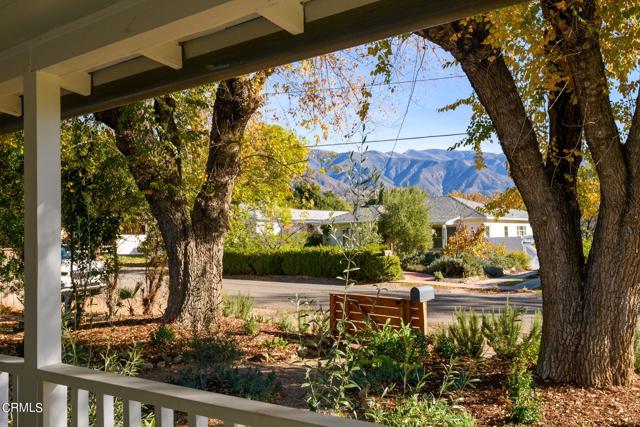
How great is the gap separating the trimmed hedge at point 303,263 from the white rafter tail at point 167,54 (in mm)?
15853

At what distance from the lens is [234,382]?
194 inches

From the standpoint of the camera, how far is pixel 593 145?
4918mm

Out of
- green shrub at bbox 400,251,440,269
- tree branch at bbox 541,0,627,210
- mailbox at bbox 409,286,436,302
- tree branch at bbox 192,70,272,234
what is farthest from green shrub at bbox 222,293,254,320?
green shrub at bbox 400,251,440,269

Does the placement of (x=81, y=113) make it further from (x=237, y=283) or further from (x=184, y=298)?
(x=237, y=283)

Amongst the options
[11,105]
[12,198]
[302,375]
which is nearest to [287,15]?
[11,105]

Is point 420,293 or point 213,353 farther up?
point 420,293

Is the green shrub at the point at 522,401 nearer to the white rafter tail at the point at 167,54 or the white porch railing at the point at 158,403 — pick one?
the white porch railing at the point at 158,403

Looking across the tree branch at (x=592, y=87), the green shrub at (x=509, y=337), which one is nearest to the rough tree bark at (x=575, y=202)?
the tree branch at (x=592, y=87)

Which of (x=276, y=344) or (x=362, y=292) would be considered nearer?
(x=276, y=344)

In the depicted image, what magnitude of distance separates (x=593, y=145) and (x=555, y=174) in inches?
22.3

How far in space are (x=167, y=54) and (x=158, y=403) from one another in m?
1.25

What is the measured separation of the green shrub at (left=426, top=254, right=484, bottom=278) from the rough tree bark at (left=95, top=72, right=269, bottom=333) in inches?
528

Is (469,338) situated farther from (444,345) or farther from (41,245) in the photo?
(41,245)

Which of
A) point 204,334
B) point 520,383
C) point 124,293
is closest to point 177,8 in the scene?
point 520,383
